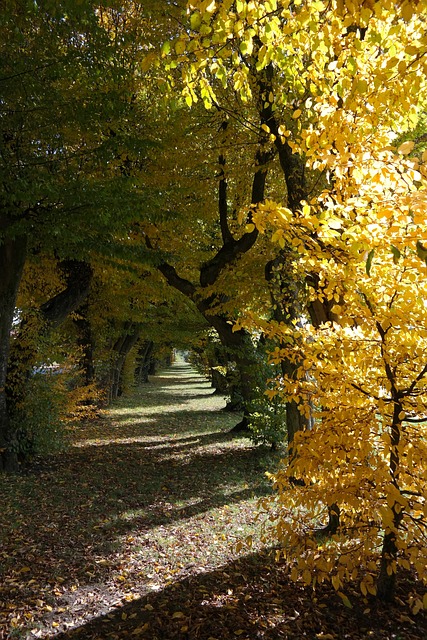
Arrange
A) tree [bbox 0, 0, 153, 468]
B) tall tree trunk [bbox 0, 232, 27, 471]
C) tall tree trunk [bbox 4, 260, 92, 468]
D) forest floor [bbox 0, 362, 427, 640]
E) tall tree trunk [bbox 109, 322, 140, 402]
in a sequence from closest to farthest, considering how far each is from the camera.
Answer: forest floor [bbox 0, 362, 427, 640] → tree [bbox 0, 0, 153, 468] → tall tree trunk [bbox 0, 232, 27, 471] → tall tree trunk [bbox 4, 260, 92, 468] → tall tree trunk [bbox 109, 322, 140, 402]

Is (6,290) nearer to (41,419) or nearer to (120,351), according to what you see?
(41,419)

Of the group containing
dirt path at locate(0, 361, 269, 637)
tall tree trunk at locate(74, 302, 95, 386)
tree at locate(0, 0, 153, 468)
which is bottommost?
dirt path at locate(0, 361, 269, 637)

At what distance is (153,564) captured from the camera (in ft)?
16.4

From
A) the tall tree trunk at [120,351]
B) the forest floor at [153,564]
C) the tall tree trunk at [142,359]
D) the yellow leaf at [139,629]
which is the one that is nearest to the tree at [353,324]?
the forest floor at [153,564]

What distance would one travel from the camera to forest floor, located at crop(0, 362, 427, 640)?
3.64 m

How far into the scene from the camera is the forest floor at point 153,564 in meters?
3.64

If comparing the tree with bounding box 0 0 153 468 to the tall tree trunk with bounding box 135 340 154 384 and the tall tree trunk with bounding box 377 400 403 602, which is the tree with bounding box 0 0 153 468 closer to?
the tall tree trunk with bounding box 377 400 403 602

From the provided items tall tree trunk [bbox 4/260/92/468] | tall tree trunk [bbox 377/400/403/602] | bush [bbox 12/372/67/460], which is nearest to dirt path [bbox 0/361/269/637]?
bush [bbox 12/372/67/460]

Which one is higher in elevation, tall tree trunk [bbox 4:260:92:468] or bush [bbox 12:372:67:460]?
tall tree trunk [bbox 4:260:92:468]

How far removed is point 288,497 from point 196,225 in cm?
855

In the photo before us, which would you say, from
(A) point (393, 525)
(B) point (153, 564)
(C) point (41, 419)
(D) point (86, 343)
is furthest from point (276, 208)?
(D) point (86, 343)

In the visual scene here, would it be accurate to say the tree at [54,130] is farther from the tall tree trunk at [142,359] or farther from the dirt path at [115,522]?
the tall tree trunk at [142,359]

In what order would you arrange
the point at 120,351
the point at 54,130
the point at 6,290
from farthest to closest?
the point at 120,351, the point at 6,290, the point at 54,130

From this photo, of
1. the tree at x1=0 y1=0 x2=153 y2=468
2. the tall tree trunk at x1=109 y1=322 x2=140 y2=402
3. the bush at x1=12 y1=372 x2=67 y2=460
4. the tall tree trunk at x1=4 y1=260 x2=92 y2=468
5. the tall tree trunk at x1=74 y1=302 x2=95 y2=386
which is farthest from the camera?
the tall tree trunk at x1=109 y1=322 x2=140 y2=402
